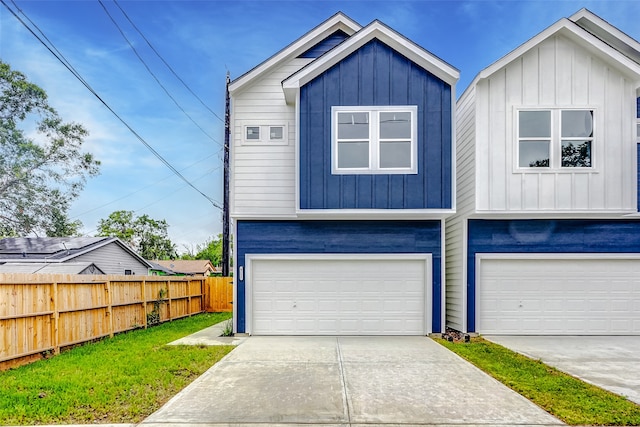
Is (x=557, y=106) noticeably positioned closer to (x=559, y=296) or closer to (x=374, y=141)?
(x=374, y=141)

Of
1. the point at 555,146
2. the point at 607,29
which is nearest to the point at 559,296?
the point at 555,146

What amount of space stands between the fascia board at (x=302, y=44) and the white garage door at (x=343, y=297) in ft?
14.6

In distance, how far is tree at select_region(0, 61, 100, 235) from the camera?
20.7m

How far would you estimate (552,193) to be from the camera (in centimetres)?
896

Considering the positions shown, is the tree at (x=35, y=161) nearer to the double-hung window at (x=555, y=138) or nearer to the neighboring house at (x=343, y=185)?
the neighboring house at (x=343, y=185)

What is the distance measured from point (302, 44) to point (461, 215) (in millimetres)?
5955

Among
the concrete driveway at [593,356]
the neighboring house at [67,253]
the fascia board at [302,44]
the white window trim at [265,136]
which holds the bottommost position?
the concrete driveway at [593,356]

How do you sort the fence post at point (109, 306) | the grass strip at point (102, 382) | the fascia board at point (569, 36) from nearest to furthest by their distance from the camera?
the grass strip at point (102, 382) < the fascia board at point (569, 36) < the fence post at point (109, 306)

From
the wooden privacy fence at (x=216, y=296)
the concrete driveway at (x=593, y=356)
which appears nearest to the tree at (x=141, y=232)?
the wooden privacy fence at (x=216, y=296)

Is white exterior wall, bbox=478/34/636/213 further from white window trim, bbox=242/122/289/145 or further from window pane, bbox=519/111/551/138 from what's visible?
white window trim, bbox=242/122/289/145

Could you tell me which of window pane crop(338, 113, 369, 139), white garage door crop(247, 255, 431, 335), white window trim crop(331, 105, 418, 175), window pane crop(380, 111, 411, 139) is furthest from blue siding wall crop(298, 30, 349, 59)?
white garage door crop(247, 255, 431, 335)

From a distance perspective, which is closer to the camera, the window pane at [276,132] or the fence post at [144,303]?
the window pane at [276,132]

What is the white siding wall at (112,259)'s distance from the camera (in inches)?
723

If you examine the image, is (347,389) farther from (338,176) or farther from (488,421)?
(338,176)
